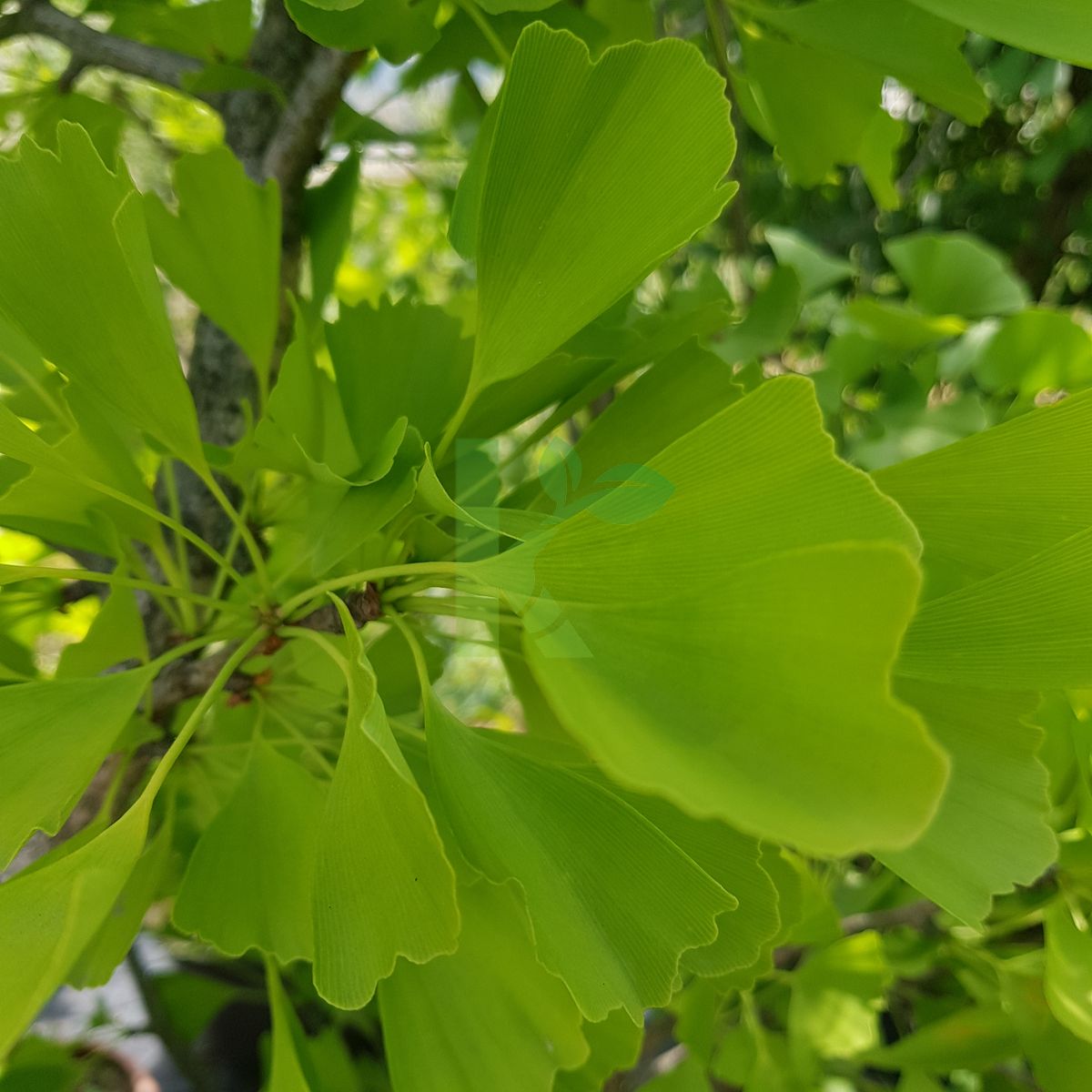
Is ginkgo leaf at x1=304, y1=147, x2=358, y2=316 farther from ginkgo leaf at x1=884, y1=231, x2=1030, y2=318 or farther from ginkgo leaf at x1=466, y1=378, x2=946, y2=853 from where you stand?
ginkgo leaf at x1=884, y1=231, x2=1030, y2=318

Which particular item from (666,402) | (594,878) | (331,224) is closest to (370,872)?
(594,878)

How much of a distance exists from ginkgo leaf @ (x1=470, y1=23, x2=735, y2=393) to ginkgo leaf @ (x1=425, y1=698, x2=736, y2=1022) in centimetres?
11

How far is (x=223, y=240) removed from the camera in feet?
0.86

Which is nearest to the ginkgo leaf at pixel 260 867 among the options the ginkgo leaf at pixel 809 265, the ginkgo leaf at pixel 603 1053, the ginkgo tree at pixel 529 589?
the ginkgo tree at pixel 529 589

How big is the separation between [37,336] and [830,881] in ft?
1.64

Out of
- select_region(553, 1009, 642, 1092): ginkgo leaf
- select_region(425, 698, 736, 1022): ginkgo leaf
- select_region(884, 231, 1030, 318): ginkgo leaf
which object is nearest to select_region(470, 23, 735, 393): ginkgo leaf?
select_region(425, 698, 736, 1022): ginkgo leaf

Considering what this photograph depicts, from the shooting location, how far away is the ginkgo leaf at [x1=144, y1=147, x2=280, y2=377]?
25 centimetres

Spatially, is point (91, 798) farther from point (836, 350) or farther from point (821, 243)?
point (821, 243)

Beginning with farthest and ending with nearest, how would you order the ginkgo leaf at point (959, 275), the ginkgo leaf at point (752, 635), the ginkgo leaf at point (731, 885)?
the ginkgo leaf at point (959, 275), the ginkgo leaf at point (731, 885), the ginkgo leaf at point (752, 635)

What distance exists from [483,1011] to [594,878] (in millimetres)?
80

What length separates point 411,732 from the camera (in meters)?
0.27

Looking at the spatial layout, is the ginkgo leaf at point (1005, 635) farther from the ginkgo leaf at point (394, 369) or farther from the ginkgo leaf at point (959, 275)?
the ginkgo leaf at point (959, 275)

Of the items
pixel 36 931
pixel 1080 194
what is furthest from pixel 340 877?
pixel 1080 194

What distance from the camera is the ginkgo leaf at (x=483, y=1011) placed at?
24 cm
